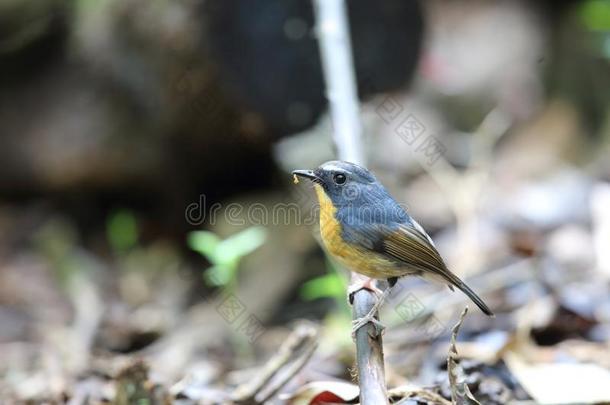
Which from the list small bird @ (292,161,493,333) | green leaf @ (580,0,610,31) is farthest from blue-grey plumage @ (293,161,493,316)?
green leaf @ (580,0,610,31)

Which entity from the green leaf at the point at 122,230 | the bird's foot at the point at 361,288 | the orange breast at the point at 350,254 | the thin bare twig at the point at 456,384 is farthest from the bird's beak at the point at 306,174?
the green leaf at the point at 122,230

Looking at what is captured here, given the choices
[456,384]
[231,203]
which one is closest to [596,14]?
[231,203]

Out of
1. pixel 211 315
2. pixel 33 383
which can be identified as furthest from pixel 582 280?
pixel 33 383

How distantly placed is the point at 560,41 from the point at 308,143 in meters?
4.42

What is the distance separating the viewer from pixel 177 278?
6.40m

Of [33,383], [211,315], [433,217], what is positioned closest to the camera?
[33,383]

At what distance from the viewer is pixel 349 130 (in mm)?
3898

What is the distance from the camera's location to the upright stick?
2535 millimetres

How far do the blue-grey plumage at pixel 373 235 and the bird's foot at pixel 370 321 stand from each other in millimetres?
313

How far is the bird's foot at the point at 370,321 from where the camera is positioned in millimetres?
2924

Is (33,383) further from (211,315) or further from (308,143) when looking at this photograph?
(308,143)

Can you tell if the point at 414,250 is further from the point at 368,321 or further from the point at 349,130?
the point at 349,130

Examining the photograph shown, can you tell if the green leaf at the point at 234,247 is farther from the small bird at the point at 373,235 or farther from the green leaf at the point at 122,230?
the green leaf at the point at 122,230

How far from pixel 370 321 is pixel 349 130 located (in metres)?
1.23
